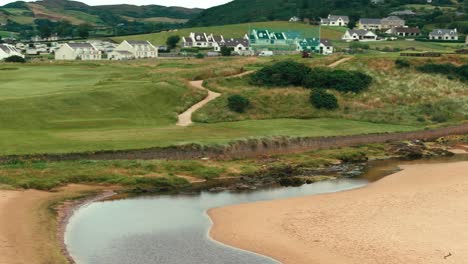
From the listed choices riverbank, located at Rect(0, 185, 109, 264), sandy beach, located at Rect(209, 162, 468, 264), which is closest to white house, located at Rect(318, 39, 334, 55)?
sandy beach, located at Rect(209, 162, 468, 264)

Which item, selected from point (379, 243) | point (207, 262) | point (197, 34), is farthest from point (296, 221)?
point (197, 34)

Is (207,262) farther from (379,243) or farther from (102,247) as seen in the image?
(379,243)

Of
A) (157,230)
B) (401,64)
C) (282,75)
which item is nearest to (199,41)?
(401,64)

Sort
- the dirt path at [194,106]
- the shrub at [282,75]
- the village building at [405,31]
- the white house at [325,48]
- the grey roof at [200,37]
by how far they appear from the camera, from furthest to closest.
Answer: the village building at [405,31]
the grey roof at [200,37]
the white house at [325,48]
the shrub at [282,75]
the dirt path at [194,106]

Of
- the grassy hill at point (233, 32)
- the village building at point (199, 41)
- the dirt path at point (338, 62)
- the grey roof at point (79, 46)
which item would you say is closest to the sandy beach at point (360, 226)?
the dirt path at point (338, 62)

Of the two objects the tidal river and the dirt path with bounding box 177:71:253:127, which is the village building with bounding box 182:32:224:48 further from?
the tidal river

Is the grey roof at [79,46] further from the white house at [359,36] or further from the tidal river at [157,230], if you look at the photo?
the tidal river at [157,230]

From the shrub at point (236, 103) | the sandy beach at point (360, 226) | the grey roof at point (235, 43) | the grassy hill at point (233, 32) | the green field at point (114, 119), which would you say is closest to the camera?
the sandy beach at point (360, 226)
